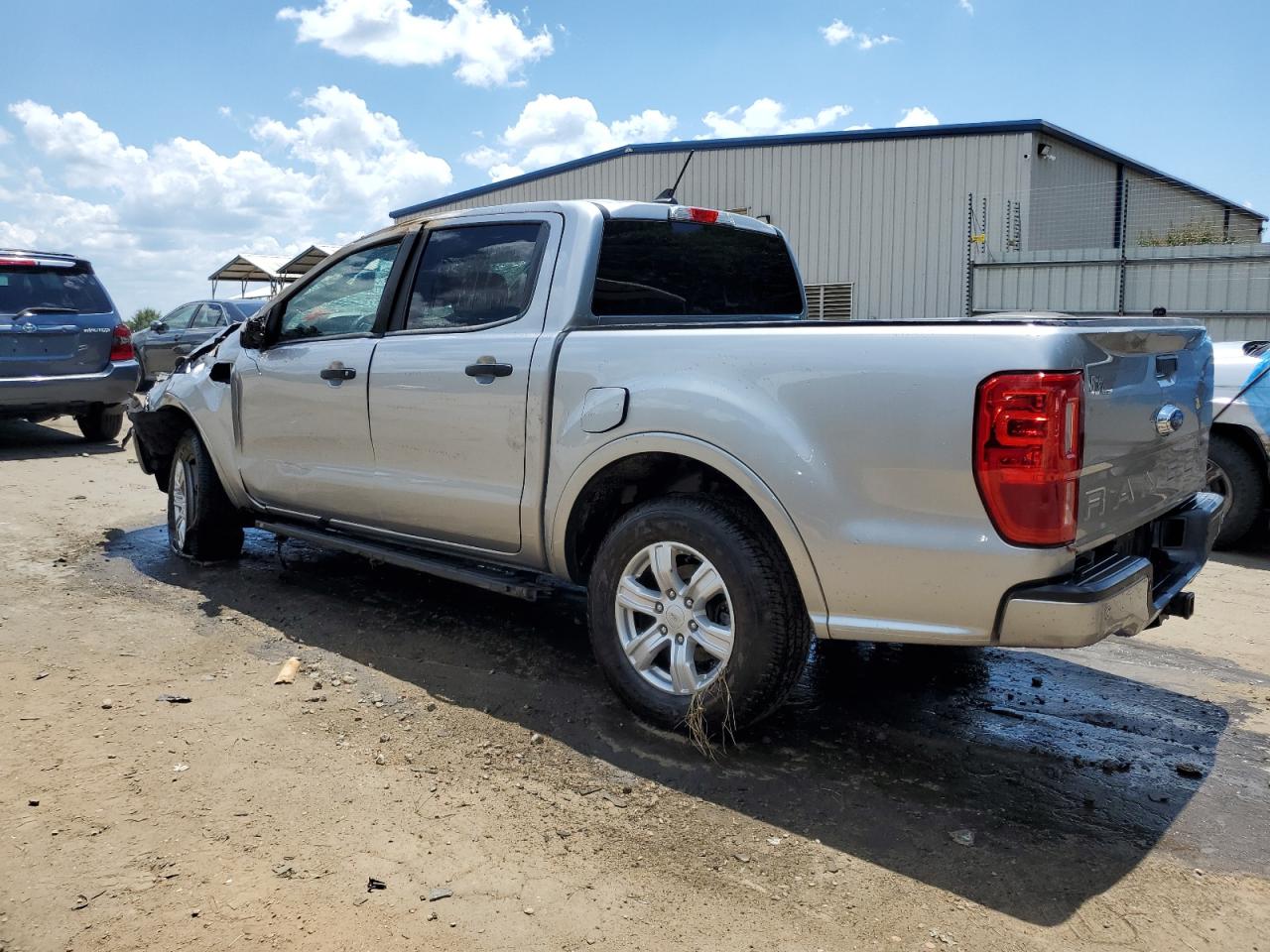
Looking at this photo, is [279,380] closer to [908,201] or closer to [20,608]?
[20,608]

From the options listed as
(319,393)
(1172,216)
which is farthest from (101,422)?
(1172,216)

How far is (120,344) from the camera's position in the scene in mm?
11141

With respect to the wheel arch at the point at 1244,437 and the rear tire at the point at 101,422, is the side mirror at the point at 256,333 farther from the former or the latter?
the rear tire at the point at 101,422

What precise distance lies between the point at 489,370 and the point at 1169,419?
2394 mm

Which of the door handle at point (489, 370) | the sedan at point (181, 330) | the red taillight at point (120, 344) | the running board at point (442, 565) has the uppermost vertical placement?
the sedan at point (181, 330)

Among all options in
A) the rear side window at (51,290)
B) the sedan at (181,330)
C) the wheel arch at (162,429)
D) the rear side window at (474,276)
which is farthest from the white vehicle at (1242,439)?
the sedan at (181,330)

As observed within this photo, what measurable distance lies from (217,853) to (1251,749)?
3.35m

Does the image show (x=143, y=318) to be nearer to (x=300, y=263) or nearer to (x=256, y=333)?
(x=300, y=263)

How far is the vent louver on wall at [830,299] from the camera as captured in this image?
66.3ft

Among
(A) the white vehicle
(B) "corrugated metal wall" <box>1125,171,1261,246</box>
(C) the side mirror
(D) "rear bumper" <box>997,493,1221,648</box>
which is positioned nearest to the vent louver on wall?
(B) "corrugated metal wall" <box>1125,171,1261,246</box>

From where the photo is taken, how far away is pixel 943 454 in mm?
2943

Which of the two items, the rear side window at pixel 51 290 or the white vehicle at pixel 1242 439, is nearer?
the white vehicle at pixel 1242 439

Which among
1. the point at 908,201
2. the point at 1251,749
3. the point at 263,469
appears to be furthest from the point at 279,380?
the point at 908,201

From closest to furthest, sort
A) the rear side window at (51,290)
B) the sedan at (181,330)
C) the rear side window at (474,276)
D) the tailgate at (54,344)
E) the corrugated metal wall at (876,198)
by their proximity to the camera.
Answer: the rear side window at (474,276), the tailgate at (54,344), the rear side window at (51,290), the sedan at (181,330), the corrugated metal wall at (876,198)
